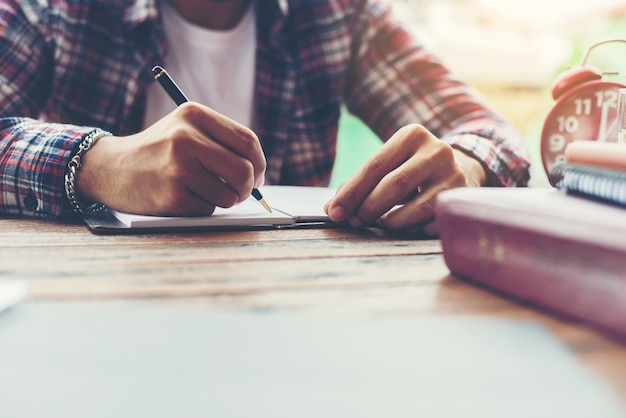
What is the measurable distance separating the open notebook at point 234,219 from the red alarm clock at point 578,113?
0.34 m

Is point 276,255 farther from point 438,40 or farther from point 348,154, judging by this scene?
point 438,40

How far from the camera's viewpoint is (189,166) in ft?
2.24

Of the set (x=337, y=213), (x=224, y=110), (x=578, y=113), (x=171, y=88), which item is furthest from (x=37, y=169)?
(x=578, y=113)

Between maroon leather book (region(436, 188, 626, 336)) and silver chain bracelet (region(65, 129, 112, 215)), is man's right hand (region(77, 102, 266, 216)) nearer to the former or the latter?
silver chain bracelet (region(65, 129, 112, 215))

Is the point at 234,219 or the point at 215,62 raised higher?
the point at 215,62

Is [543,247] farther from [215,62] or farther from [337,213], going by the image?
[215,62]

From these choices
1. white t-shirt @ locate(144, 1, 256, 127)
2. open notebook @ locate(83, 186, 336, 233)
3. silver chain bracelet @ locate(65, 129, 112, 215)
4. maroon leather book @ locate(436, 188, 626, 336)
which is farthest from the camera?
white t-shirt @ locate(144, 1, 256, 127)

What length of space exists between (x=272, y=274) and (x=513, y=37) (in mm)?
2476

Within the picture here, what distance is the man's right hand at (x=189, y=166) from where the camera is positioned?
0.68m

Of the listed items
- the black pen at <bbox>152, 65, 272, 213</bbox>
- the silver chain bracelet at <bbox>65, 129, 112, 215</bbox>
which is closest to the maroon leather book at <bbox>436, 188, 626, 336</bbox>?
the black pen at <bbox>152, 65, 272, 213</bbox>

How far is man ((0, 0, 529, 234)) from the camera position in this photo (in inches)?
27.4


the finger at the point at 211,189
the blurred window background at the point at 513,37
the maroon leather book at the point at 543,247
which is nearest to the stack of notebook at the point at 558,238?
the maroon leather book at the point at 543,247

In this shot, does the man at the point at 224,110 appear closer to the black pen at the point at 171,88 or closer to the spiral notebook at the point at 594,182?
the black pen at the point at 171,88

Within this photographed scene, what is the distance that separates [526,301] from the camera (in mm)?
400
